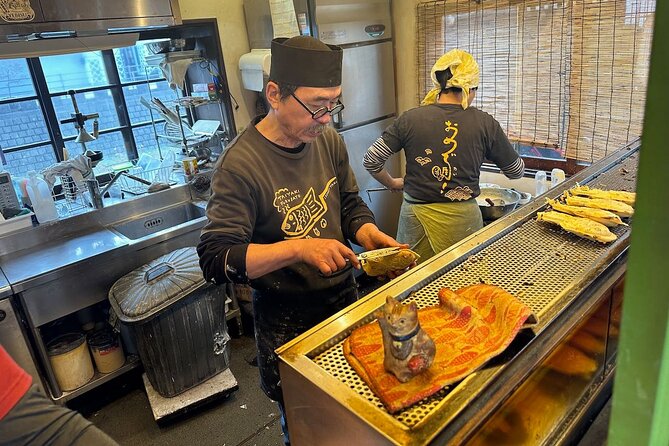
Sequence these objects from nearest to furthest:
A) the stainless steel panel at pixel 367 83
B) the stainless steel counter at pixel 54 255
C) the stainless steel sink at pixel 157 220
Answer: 1. the stainless steel counter at pixel 54 255
2. the stainless steel sink at pixel 157 220
3. the stainless steel panel at pixel 367 83

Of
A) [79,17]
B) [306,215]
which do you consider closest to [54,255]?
[79,17]

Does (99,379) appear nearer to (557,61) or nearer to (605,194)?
(605,194)

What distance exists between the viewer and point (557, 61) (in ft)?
9.84

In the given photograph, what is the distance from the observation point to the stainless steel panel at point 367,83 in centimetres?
337

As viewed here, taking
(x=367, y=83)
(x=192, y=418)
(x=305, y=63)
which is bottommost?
(x=192, y=418)

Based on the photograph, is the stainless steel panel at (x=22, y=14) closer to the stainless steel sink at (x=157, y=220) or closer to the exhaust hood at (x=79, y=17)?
the exhaust hood at (x=79, y=17)

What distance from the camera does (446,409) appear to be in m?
0.84

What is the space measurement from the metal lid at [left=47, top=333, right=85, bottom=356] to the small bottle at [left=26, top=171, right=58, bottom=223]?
66 cm

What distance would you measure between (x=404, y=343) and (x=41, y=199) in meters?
2.54

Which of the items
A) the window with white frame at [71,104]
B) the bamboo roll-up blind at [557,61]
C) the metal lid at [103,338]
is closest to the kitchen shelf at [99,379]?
the metal lid at [103,338]

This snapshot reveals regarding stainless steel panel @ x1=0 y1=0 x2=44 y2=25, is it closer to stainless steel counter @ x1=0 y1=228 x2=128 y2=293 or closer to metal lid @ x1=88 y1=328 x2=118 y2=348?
stainless steel counter @ x1=0 y1=228 x2=128 y2=293

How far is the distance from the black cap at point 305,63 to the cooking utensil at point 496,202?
1.72 metres

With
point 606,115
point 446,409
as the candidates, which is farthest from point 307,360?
point 606,115

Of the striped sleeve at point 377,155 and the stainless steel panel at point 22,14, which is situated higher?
the stainless steel panel at point 22,14
